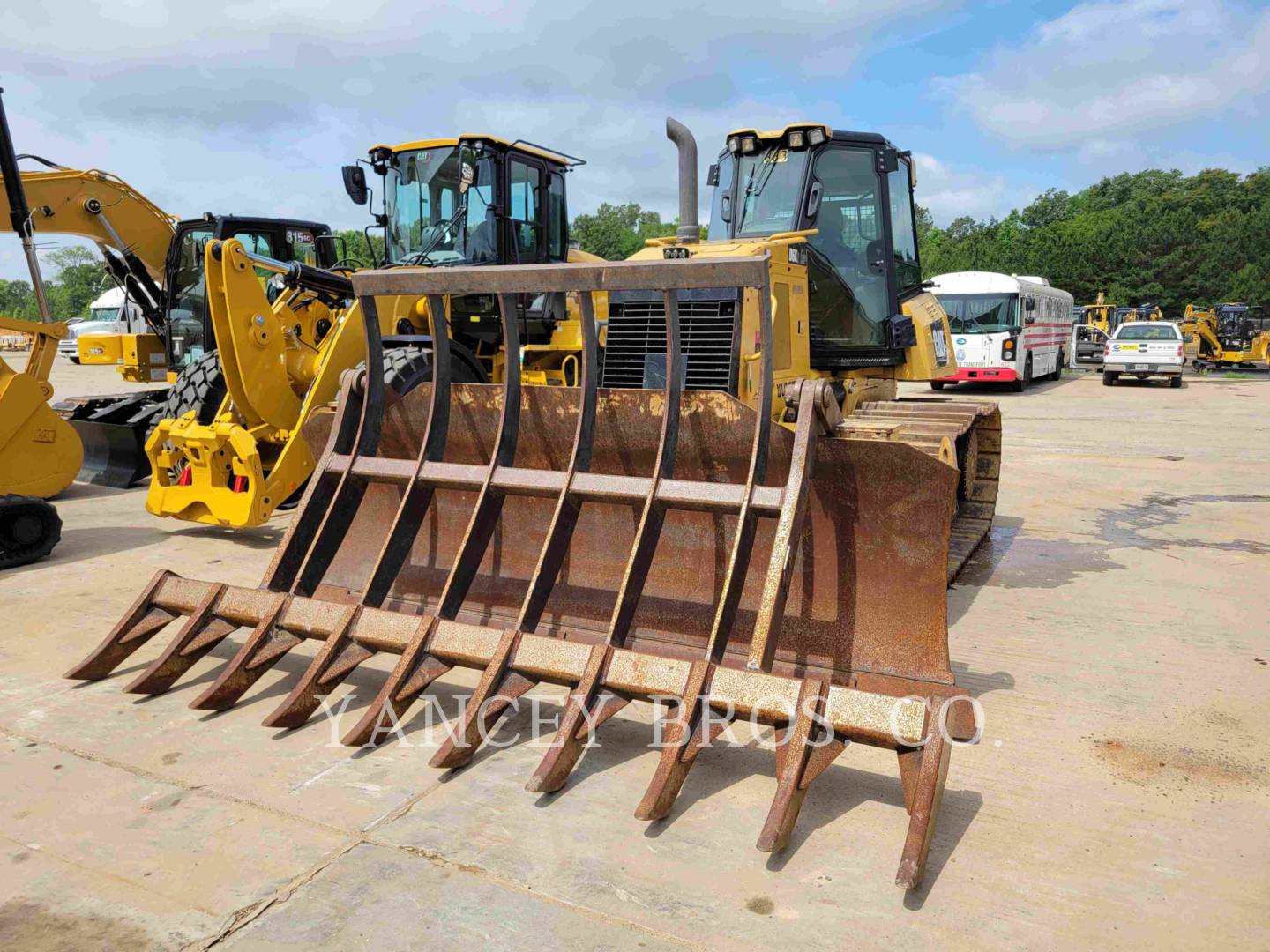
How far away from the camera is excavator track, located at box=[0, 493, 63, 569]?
6.89m

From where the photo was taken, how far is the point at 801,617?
165 inches

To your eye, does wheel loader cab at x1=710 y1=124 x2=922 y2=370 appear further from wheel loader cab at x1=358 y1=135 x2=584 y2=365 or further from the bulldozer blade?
the bulldozer blade

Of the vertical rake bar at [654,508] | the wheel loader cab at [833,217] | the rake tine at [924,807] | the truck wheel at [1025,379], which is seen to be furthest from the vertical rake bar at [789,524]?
the truck wheel at [1025,379]

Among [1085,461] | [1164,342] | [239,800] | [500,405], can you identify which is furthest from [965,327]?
[239,800]

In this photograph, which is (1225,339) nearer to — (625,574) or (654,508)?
(654,508)

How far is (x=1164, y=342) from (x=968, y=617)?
23.1m

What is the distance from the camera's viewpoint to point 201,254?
1177cm

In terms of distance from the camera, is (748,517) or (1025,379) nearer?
(748,517)

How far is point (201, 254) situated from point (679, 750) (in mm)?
10705

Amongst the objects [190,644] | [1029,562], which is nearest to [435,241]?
[190,644]

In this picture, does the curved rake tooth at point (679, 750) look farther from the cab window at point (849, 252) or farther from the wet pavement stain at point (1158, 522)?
the wet pavement stain at point (1158, 522)

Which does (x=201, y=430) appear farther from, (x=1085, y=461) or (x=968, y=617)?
(x=1085, y=461)

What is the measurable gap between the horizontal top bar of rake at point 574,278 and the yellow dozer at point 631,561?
0.04ft

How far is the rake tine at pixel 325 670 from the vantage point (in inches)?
156
